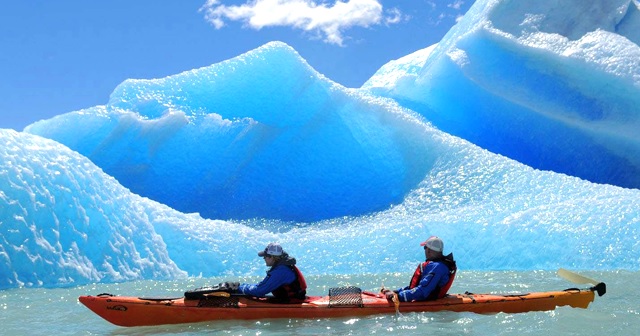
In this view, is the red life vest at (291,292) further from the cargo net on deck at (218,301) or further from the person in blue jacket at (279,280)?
the cargo net on deck at (218,301)

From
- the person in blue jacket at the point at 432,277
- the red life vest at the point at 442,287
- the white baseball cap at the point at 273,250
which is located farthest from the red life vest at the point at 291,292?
the red life vest at the point at 442,287

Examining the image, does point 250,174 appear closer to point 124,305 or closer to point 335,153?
point 335,153

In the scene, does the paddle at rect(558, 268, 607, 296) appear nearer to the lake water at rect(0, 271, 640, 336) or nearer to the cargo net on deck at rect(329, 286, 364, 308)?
the lake water at rect(0, 271, 640, 336)

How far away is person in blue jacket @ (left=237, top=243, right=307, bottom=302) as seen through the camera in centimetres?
542

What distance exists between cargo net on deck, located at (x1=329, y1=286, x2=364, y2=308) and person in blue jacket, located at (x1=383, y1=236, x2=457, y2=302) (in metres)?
0.23

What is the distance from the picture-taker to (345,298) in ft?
17.9

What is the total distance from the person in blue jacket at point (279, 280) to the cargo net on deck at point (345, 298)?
9.4 inches

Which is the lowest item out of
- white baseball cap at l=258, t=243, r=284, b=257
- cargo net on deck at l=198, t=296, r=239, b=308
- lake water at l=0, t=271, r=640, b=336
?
lake water at l=0, t=271, r=640, b=336

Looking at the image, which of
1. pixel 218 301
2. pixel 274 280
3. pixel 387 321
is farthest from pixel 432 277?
pixel 218 301

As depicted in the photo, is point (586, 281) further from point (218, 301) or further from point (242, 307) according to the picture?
point (218, 301)

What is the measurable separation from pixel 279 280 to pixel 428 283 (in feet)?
3.63

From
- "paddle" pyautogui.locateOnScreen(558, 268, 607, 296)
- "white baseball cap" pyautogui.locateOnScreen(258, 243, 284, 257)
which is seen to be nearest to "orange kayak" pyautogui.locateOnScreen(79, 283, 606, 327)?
"white baseball cap" pyautogui.locateOnScreen(258, 243, 284, 257)

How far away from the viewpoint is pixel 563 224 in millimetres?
9445

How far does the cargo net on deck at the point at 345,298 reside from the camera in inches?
214
